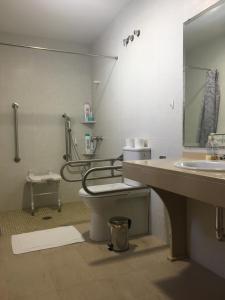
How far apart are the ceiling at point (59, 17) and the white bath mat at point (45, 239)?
2412 millimetres

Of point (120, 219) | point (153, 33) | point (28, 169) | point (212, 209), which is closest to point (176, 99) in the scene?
point (153, 33)

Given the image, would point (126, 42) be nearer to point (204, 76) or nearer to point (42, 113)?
point (204, 76)

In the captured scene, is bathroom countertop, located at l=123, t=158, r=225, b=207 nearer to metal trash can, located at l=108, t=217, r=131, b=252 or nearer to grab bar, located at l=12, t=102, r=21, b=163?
metal trash can, located at l=108, t=217, r=131, b=252

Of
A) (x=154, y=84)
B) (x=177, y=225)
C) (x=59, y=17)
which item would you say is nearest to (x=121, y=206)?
(x=177, y=225)

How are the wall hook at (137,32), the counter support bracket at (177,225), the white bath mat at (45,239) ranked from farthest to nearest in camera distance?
the wall hook at (137,32)
the white bath mat at (45,239)
the counter support bracket at (177,225)

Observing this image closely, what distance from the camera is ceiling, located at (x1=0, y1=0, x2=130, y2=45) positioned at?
108 inches

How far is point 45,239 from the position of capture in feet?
8.20

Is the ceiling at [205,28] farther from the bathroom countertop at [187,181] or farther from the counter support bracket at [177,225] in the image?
the counter support bracket at [177,225]

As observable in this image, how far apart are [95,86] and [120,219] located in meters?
2.23

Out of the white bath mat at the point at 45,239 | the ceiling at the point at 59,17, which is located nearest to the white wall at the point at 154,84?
the ceiling at the point at 59,17

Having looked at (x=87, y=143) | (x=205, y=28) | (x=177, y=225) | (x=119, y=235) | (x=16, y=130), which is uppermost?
(x=205, y=28)

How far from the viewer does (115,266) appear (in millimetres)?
1973

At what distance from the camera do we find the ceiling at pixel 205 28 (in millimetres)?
1765

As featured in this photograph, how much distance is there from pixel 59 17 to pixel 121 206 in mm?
2308
